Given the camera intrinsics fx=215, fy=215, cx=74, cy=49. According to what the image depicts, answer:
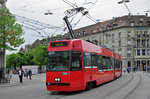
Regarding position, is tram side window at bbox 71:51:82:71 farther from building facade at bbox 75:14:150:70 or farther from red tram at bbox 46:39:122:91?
building facade at bbox 75:14:150:70

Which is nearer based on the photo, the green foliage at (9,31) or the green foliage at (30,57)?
the green foliage at (9,31)

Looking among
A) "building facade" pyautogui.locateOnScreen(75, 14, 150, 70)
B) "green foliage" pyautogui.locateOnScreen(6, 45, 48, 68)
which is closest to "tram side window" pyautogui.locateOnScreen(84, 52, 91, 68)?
"building facade" pyautogui.locateOnScreen(75, 14, 150, 70)

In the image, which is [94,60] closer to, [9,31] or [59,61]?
[59,61]

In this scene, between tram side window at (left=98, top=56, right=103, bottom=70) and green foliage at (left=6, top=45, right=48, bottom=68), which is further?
green foliage at (left=6, top=45, right=48, bottom=68)

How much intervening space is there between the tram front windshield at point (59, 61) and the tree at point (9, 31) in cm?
1149

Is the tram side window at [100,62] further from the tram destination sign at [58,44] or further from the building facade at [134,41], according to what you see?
the building facade at [134,41]

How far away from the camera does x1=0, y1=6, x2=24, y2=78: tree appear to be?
866 inches

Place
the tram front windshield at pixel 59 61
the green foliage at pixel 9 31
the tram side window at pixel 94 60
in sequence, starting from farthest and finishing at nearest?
the green foliage at pixel 9 31, the tram side window at pixel 94 60, the tram front windshield at pixel 59 61

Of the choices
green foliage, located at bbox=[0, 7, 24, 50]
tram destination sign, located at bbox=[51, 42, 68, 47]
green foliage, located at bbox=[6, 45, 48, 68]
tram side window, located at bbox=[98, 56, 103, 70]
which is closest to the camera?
tram destination sign, located at bbox=[51, 42, 68, 47]

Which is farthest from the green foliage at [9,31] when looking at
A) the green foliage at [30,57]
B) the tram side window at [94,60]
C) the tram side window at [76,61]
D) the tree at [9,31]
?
the green foliage at [30,57]

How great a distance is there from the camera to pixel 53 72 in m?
11.8

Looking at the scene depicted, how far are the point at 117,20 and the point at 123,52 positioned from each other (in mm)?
11579

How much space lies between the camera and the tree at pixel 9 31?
22.0m

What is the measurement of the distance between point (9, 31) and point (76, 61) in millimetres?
12733
